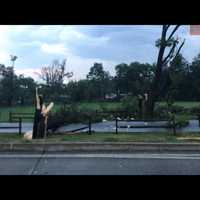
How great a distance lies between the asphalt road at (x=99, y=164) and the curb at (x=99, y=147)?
80 centimetres

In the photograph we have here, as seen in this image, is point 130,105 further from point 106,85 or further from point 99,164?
point 99,164

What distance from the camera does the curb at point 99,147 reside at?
46.4 feet

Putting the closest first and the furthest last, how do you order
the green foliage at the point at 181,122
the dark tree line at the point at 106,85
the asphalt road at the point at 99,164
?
the asphalt road at the point at 99,164
the green foliage at the point at 181,122
the dark tree line at the point at 106,85

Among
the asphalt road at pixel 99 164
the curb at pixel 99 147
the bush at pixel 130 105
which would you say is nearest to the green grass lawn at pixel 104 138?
the curb at pixel 99 147

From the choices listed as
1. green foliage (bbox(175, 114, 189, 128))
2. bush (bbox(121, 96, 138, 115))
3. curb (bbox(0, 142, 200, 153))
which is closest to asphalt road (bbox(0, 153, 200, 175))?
curb (bbox(0, 142, 200, 153))

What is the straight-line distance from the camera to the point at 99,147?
14195 millimetres

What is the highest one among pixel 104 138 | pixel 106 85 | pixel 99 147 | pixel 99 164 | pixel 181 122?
pixel 106 85

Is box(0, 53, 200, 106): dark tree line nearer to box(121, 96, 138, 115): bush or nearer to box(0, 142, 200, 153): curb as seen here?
box(121, 96, 138, 115): bush

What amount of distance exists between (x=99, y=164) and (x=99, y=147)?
2.71 metres

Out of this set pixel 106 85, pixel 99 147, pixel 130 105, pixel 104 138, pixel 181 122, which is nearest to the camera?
pixel 99 147

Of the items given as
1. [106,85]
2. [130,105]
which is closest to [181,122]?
[130,105]

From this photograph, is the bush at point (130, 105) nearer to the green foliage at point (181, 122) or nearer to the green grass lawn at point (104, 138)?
the green foliage at point (181, 122)

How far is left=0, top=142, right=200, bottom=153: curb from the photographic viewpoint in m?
14.1
